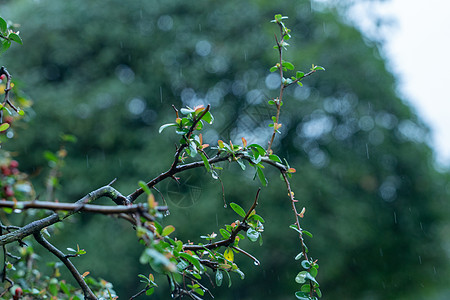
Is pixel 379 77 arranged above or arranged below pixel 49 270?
above

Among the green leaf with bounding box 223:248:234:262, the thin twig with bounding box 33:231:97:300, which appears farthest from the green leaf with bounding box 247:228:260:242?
the thin twig with bounding box 33:231:97:300

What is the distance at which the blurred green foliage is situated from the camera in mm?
4094

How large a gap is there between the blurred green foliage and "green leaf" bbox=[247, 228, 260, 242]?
319 cm

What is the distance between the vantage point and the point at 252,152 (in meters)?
0.80

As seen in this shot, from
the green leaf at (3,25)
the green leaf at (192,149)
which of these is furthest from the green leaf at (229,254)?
the green leaf at (3,25)

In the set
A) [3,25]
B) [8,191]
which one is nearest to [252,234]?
[3,25]

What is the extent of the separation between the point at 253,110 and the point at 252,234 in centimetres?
324

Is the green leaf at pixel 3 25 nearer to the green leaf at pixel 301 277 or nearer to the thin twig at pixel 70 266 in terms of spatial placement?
the thin twig at pixel 70 266

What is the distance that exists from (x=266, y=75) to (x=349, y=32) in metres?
1.08

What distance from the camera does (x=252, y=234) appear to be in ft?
2.51

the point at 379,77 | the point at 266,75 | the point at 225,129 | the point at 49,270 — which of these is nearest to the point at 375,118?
the point at 379,77

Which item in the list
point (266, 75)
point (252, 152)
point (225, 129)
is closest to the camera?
point (252, 152)

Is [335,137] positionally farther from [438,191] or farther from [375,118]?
[438,191]

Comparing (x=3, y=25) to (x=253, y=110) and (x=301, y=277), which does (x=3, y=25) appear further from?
(x=253, y=110)
